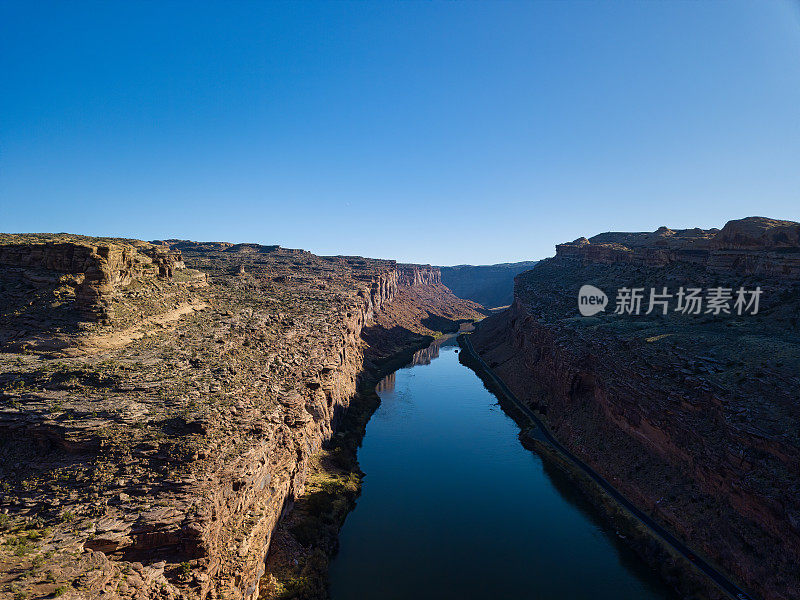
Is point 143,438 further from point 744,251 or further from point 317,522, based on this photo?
point 744,251

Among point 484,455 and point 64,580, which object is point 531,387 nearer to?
point 484,455

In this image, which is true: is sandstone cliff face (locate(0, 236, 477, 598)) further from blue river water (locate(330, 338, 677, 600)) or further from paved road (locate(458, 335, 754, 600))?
paved road (locate(458, 335, 754, 600))

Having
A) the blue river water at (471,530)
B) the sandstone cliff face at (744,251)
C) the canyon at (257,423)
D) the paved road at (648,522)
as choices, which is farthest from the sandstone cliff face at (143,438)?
the sandstone cliff face at (744,251)

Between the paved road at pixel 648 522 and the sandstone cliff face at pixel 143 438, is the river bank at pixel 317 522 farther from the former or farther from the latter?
the paved road at pixel 648 522

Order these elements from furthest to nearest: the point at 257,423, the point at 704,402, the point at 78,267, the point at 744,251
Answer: the point at 744,251 < the point at 704,402 < the point at 78,267 < the point at 257,423

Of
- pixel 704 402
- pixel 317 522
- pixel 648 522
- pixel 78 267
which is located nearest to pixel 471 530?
pixel 317 522

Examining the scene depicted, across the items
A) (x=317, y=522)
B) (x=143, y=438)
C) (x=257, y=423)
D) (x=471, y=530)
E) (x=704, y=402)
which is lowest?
(x=471, y=530)
